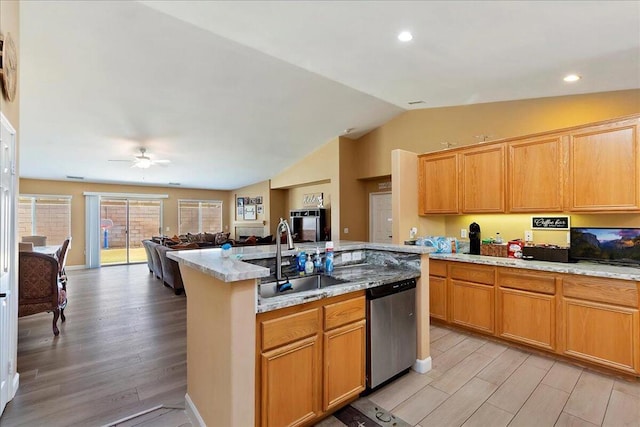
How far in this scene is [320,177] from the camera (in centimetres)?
739

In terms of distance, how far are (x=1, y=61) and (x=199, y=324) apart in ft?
7.05

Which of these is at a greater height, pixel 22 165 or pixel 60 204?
pixel 22 165

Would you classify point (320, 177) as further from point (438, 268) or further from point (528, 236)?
point (528, 236)

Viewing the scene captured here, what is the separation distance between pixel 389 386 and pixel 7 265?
3038 millimetres

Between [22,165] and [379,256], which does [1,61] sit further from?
[22,165]

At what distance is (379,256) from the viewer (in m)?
2.97

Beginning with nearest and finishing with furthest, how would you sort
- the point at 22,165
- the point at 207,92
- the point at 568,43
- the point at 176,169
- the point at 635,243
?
1. the point at 568,43
2. the point at 635,243
3. the point at 207,92
4. the point at 22,165
5. the point at 176,169

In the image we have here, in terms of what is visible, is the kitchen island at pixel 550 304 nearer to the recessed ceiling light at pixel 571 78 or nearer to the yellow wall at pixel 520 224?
the yellow wall at pixel 520 224

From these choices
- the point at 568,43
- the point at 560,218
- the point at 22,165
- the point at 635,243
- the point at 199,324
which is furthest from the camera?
the point at 22,165

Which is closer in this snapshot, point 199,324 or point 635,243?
point 199,324

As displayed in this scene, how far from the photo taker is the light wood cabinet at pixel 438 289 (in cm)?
369

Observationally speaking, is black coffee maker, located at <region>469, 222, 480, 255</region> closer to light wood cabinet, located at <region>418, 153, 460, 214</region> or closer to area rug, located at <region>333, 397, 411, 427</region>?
light wood cabinet, located at <region>418, 153, 460, 214</region>

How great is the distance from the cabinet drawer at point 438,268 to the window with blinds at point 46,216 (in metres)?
9.49

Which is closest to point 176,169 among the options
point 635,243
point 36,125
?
point 36,125
